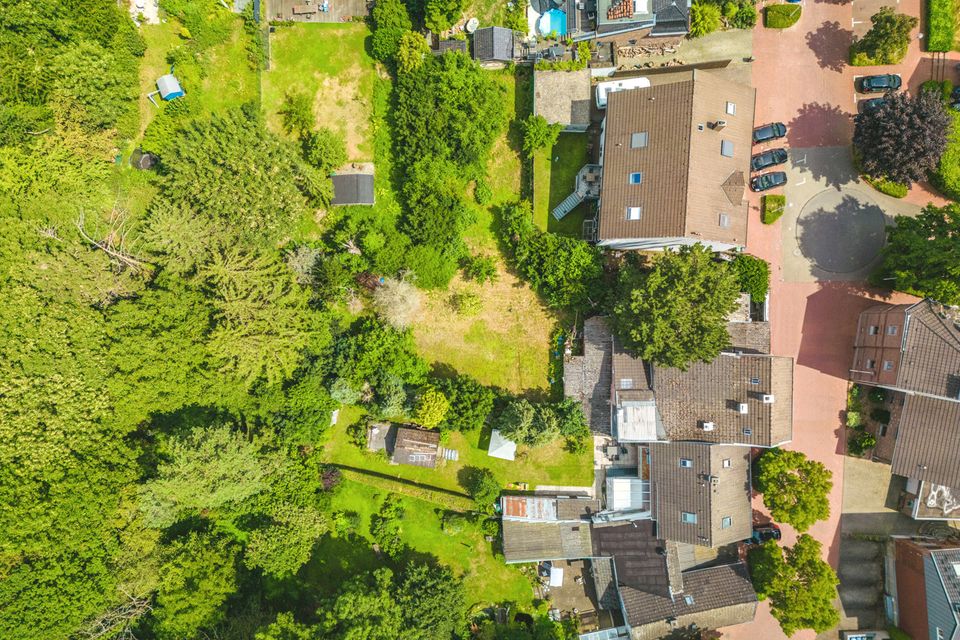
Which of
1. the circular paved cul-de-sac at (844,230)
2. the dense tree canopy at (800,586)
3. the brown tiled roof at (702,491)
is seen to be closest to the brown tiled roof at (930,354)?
the circular paved cul-de-sac at (844,230)

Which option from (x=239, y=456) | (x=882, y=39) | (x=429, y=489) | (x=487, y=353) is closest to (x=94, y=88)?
(x=239, y=456)

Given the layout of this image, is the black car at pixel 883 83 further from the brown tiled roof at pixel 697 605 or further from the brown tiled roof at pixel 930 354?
the brown tiled roof at pixel 697 605

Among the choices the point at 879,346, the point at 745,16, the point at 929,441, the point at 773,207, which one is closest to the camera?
the point at 929,441

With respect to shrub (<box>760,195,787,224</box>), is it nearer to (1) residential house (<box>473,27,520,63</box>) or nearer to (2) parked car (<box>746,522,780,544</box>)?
(1) residential house (<box>473,27,520,63</box>)

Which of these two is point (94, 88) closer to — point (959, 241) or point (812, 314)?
point (812, 314)

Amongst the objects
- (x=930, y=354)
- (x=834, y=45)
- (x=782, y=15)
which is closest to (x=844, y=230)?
(x=930, y=354)

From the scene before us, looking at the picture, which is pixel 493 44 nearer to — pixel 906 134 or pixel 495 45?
pixel 495 45
